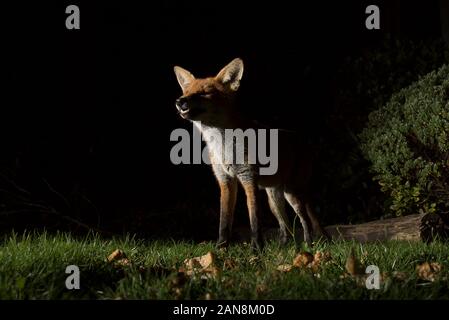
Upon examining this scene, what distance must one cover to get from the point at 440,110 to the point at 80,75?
16.1ft

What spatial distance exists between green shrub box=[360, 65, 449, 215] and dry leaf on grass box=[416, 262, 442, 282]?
2817mm

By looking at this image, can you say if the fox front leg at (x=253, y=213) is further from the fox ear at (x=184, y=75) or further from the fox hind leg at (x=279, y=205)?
the fox ear at (x=184, y=75)

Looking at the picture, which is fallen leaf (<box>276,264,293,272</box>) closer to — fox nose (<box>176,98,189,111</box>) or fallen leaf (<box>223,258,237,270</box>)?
fallen leaf (<box>223,258,237,270</box>)

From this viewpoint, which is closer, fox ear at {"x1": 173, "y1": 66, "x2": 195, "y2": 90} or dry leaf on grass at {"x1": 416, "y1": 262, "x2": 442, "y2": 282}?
dry leaf on grass at {"x1": 416, "y1": 262, "x2": 442, "y2": 282}

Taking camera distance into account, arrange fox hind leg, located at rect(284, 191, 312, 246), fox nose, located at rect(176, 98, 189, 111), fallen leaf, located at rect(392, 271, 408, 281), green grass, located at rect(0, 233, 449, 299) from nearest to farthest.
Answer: green grass, located at rect(0, 233, 449, 299), fallen leaf, located at rect(392, 271, 408, 281), fox nose, located at rect(176, 98, 189, 111), fox hind leg, located at rect(284, 191, 312, 246)

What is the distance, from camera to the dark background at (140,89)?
858cm

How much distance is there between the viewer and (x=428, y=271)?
415cm

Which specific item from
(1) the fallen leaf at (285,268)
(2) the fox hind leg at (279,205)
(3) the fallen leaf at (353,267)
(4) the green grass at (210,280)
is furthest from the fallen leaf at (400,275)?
(2) the fox hind leg at (279,205)

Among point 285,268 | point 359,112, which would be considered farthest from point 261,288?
point 359,112

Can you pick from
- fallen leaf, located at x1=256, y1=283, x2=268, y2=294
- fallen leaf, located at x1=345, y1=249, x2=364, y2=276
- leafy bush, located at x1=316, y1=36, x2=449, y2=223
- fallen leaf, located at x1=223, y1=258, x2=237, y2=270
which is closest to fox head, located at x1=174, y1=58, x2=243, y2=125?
fallen leaf, located at x1=223, y1=258, x2=237, y2=270

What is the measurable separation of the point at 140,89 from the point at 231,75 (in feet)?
11.3

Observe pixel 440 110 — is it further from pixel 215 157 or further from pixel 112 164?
pixel 112 164

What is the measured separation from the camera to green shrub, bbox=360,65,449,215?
22.8 feet
